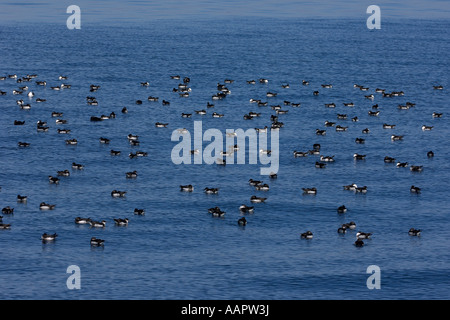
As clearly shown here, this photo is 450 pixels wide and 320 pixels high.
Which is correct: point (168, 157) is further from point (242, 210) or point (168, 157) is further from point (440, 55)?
point (440, 55)

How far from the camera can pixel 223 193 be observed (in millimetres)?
95812

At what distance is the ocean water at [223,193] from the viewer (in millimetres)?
75000

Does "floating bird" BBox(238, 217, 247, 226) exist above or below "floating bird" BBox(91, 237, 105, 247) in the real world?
above

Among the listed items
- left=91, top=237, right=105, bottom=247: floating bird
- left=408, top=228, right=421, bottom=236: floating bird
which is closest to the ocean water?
left=91, top=237, right=105, bottom=247: floating bird

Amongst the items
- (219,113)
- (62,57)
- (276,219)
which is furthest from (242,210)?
(62,57)

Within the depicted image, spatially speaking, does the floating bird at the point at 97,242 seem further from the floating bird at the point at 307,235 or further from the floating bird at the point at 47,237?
the floating bird at the point at 307,235

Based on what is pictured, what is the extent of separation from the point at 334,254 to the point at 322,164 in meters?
25.6

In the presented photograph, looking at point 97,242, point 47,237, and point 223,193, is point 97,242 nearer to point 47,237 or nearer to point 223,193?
point 47,237

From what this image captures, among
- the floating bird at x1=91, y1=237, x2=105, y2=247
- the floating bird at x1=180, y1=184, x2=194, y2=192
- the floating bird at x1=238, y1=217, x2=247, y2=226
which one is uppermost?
the floating bird at x1=180, y1=184, x2=194, y2=192

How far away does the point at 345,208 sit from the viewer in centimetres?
9075

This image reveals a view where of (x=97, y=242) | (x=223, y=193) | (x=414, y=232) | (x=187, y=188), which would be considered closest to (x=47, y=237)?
(x=97, y=242)

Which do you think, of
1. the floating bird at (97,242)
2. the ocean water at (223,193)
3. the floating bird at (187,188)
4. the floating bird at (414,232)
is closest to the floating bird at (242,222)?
the ocean water at (223,193)

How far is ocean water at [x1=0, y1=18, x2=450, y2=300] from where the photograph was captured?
75000 millimetres

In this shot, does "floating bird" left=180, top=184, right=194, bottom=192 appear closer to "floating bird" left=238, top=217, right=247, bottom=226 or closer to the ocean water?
the ocean water
